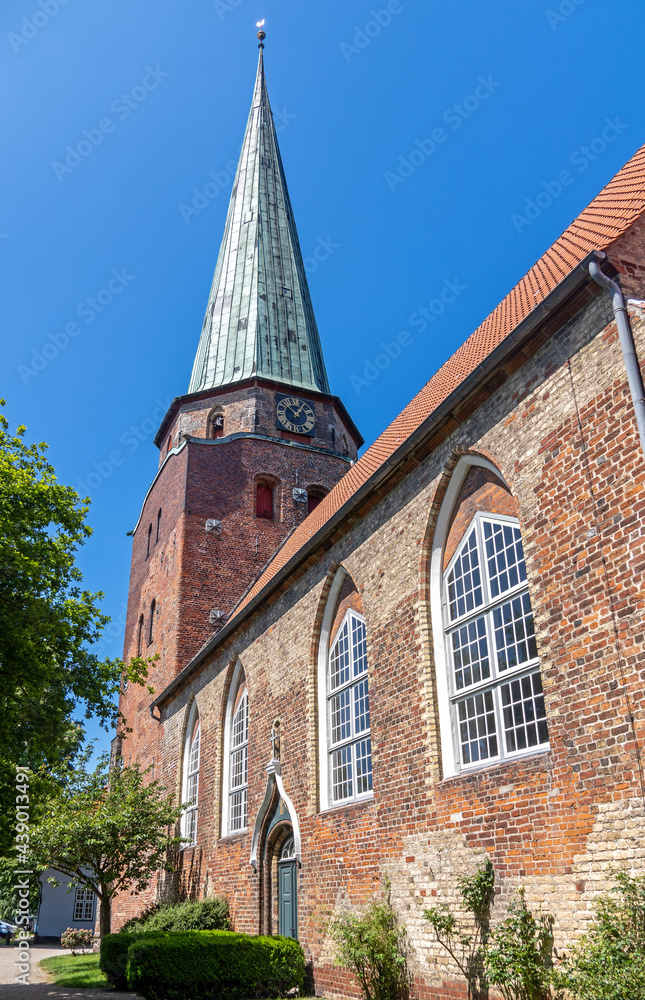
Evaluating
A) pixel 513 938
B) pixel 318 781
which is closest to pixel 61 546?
pixel 318 781

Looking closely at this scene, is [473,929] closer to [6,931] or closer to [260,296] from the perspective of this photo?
[260,296]

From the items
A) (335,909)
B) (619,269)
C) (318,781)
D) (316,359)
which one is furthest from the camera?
(316,359)

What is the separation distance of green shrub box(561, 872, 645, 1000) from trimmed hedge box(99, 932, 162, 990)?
10871 mm

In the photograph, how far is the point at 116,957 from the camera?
16.1m

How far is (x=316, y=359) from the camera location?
33344 mm

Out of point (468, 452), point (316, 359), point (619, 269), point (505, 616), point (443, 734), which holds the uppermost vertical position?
point (316, 359)

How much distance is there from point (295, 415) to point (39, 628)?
63.7ft

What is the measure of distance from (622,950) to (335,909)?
6.40 m

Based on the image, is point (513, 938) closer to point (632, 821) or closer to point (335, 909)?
point (632, 821)

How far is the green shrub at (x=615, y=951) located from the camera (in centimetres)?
607

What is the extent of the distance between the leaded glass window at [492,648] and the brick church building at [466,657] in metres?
0.03

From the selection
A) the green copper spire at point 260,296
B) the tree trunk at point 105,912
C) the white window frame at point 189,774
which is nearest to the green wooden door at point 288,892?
the white window frame at point 189,774

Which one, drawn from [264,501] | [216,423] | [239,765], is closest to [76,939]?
[239,765]

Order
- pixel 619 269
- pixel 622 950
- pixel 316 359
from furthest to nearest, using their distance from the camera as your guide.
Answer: pixel 316 359
pixel 619 269
pixel 622 950
